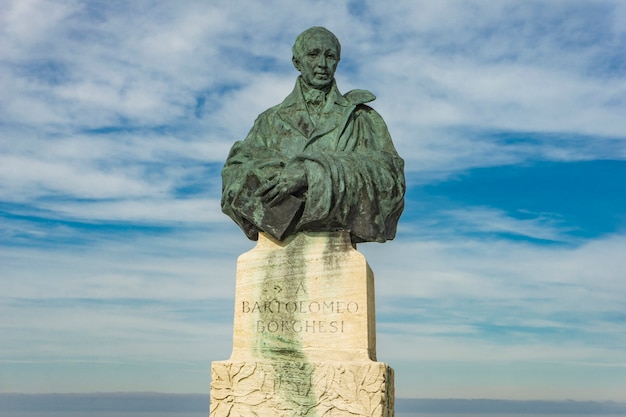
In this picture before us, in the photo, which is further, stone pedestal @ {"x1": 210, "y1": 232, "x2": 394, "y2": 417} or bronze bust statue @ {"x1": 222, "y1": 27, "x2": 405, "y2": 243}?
bronze bust statue @ {"x1": 222, "y1": 27, "x2": 405, "y2": 243}

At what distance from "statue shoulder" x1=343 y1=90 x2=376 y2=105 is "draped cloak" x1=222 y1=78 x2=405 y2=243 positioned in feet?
0.05

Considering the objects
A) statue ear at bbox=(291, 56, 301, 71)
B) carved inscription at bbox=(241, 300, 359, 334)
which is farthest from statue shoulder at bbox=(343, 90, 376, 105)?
carved inscription at bbox=(241, 300, 359, 334)

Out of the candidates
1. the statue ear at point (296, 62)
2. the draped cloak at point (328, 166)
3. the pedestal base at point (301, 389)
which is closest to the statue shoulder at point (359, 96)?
the draped cloak at point (328, 166)

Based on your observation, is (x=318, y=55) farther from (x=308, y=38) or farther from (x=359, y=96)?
(x=359, y=96)

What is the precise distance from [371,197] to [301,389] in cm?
253

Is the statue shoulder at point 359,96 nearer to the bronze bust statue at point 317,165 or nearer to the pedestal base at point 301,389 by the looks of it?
the bronze bust statue at point 317,165

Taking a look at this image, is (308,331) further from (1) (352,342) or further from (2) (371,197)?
(2) (371,197)

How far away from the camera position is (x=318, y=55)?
10773 mm

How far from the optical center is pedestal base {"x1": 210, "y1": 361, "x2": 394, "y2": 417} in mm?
9375

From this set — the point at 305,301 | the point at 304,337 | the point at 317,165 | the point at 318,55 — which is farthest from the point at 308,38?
the point at 304,337

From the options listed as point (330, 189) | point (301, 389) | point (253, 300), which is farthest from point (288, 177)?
point (301, 389)

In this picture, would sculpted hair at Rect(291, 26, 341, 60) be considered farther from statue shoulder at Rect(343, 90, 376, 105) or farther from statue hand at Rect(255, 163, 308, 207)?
statue hand at Rect(255, 163, 308, 207)

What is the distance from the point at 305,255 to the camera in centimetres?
1005

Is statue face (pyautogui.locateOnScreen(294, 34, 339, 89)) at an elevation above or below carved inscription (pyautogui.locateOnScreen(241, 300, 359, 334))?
above
